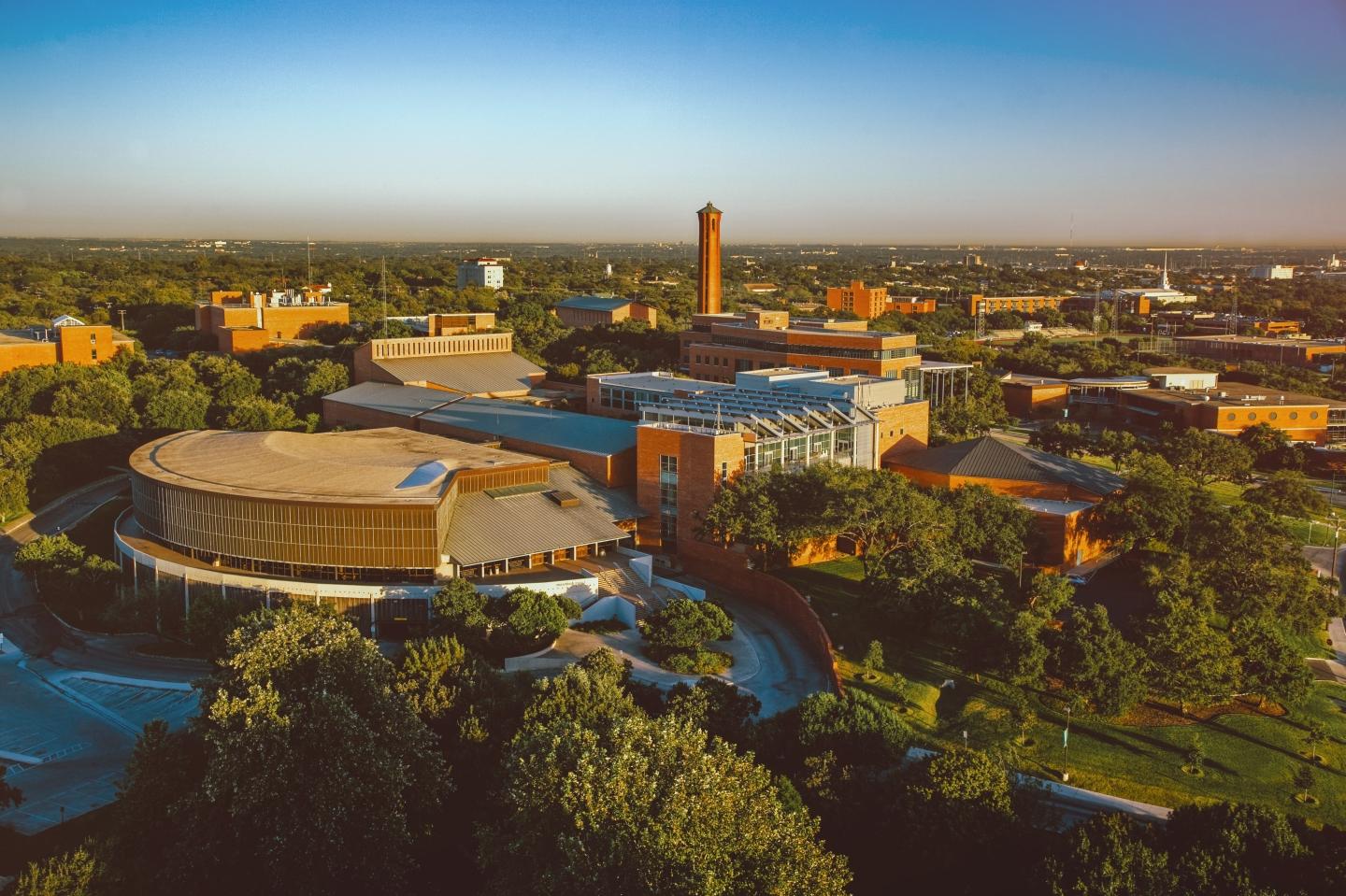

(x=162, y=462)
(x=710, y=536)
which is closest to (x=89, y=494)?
(x=162, y=462)

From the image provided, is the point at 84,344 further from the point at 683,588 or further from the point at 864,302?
the point at 864,302

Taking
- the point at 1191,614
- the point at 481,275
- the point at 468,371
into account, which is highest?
the point at 481,275

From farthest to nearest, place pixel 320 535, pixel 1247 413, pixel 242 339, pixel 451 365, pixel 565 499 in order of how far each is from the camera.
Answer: pixel 242 339, pixel 451 365, pixel 1247 413, pixel 565 499, pixel 320 535

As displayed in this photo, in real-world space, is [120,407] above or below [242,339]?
below

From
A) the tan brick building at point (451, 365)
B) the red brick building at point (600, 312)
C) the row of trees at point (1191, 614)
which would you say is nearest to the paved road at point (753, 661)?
the row of trees at point (1191, 614)

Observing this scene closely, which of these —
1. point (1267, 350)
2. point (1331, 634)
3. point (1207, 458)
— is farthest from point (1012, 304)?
point (1331, 634)

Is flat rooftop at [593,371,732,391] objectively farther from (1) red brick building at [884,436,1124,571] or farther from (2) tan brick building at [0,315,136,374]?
(2) tan brick building at [0,315,136,374]

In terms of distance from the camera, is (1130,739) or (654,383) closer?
(1130,739)
